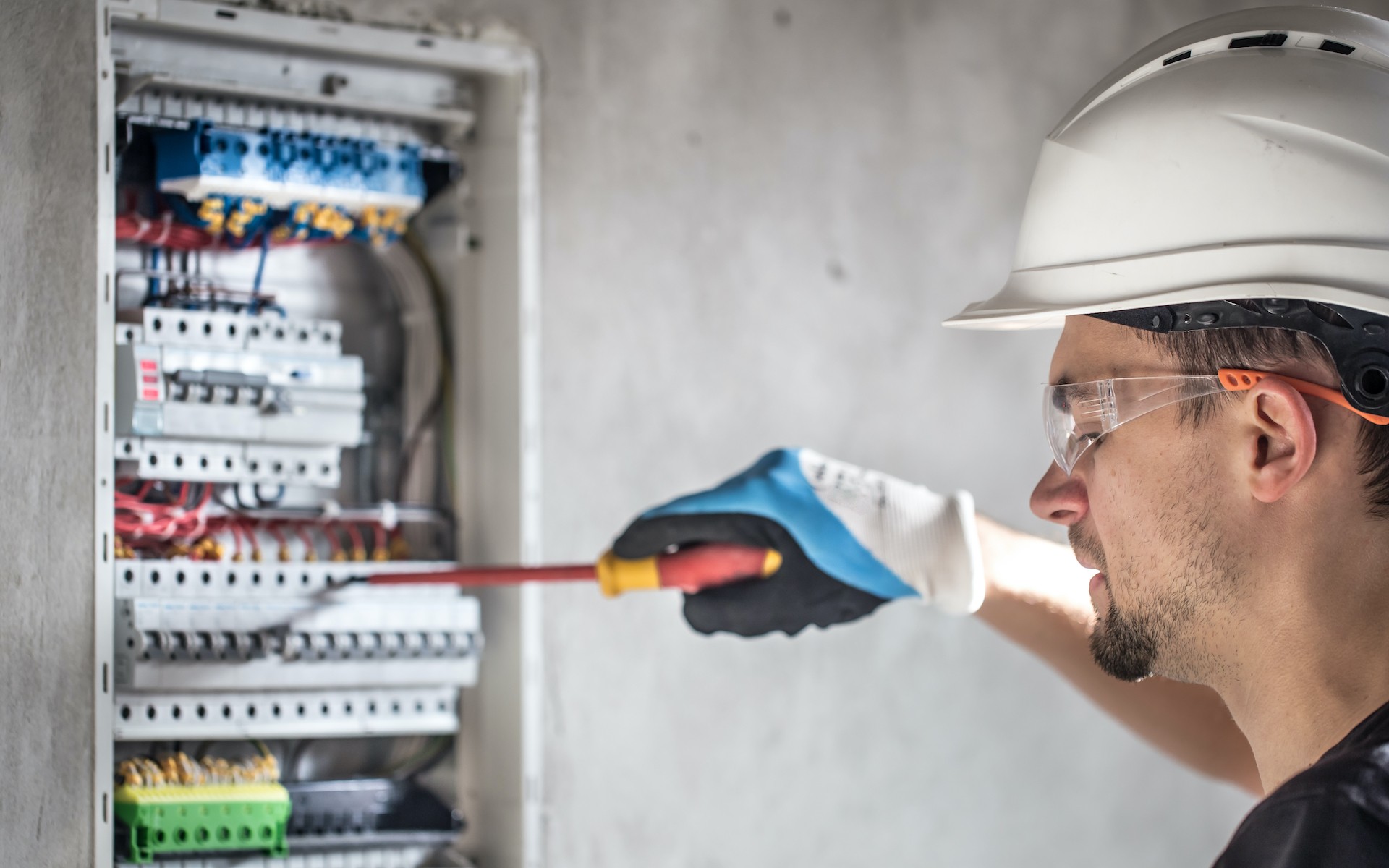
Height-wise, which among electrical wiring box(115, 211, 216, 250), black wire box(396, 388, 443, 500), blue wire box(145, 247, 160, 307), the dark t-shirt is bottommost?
the dark t-shirt

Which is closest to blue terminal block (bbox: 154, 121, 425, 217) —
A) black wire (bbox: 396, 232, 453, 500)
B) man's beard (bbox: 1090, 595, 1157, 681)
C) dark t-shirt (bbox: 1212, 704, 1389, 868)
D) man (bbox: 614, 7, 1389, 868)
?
black wire (bbox: 396, 232, 453, 500)

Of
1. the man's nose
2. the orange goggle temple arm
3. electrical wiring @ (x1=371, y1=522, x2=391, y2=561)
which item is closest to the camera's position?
the orange goggle temple arm

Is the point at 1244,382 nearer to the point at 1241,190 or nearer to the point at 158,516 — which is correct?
the point at 1241,190

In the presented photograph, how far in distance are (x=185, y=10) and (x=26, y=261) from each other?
0.35 meters

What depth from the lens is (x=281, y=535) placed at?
5.47ft

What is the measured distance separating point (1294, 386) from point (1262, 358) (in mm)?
40

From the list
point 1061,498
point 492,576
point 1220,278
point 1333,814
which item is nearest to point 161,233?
point 492,576

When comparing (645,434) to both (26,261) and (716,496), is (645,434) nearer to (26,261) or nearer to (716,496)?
(716,496)

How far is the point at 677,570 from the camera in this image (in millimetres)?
1458

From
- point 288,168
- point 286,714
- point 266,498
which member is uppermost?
point 288,168

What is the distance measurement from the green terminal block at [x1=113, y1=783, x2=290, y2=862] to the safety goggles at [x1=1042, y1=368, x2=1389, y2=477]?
3.26ft

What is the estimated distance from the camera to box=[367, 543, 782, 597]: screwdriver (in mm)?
1445

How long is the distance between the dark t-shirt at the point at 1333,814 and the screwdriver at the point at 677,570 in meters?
0.62

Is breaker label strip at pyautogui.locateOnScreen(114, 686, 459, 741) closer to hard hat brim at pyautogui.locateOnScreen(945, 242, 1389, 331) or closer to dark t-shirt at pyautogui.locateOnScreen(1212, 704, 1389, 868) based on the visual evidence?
hard hat brim at pyautogui.locateOnScreen(945, 242, 1389, 331)
